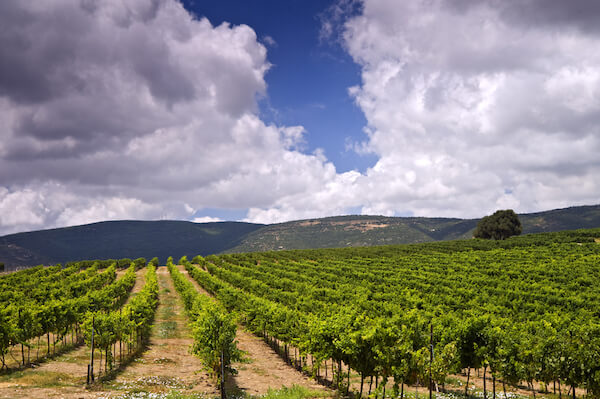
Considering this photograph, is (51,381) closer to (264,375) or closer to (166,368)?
(166,368)

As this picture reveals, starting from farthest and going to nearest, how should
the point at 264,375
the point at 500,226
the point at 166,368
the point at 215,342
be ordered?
the point at 500,226
the point at 166,368
the point at 264,375
the point at 215,342

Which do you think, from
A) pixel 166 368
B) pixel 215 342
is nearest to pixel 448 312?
pixel 215 342

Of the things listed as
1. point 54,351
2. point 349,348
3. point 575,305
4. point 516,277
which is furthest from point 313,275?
point 349,348

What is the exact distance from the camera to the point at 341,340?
18.4 metres

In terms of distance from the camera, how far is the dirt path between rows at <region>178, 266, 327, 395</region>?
23391 millimetres

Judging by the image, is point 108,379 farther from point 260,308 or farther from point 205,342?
point 260,308

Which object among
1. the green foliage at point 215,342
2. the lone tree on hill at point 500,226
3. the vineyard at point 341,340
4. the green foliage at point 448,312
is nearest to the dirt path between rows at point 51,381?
the vineyard at point 341,340

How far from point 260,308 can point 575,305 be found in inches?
1350

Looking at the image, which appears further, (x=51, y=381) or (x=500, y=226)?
(x=500, y=226)

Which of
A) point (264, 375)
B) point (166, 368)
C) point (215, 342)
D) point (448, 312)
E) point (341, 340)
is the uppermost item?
point (341, 340)

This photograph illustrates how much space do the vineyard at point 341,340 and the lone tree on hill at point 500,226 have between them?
65.7 metres

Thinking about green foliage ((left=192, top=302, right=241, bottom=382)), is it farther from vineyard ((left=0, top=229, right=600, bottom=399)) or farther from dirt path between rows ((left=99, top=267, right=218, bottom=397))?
dirt path between rows ((left=99, top=267, right=218, bottom=397))

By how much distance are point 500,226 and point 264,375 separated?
4699 inches

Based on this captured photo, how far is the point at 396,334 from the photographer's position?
17719 mm
